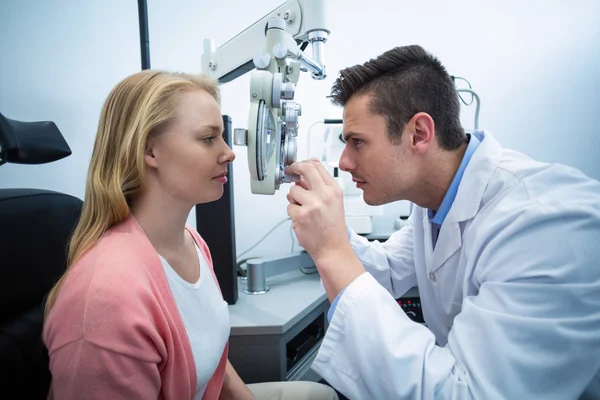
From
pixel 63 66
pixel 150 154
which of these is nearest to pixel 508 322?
pixel 150 154

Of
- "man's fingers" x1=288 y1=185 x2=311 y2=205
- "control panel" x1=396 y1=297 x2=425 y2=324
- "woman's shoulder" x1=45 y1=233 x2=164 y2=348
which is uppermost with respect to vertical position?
"man's fingers" x1=288 y1=185 x2=311 y2=205

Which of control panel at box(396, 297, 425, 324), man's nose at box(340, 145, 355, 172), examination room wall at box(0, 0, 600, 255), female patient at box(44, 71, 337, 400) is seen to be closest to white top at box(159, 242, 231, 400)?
female patient at box(44, 71, 337, 400)

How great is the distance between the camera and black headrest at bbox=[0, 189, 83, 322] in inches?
22.5

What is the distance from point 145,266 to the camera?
1.92 ft

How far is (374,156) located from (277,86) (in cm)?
32

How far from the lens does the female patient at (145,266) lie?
50 cm

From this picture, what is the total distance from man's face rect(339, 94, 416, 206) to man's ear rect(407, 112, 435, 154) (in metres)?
0.02

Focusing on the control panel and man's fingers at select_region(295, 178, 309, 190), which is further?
the control panel

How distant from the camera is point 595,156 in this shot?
5.86 ft

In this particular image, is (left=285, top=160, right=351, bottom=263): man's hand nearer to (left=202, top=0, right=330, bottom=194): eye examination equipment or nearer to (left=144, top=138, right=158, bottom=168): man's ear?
(left=202, top=0, right=330, bottom=194): eye examination equipment

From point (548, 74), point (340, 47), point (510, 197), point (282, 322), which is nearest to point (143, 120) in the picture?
point (282, 322)

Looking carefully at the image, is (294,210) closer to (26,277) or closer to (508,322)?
(508,322)

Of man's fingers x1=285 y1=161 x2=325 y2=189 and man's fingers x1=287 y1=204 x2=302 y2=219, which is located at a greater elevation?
man's fingers x1=285 y1=161 x2=325 y2=189

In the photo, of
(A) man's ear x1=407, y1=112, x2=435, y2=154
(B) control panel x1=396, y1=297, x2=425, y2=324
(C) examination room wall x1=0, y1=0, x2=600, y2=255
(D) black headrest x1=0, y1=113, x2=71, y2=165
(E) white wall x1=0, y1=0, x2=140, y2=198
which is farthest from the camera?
(C) examination room wall x1=0, y1=0, x2=600, y2=255
